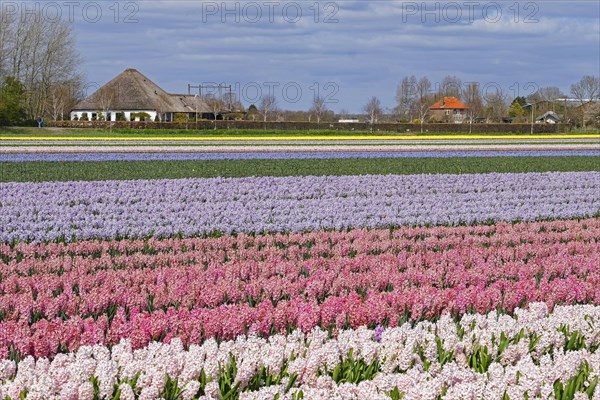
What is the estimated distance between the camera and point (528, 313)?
7.12 m

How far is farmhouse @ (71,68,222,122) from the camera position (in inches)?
3113

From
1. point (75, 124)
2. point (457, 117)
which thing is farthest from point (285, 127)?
point (457, 117)

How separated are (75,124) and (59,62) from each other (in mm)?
18962

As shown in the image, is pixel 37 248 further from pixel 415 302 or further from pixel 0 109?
pixel 0 109

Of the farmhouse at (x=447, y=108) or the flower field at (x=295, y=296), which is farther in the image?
the farmhouse at (x=447, y=108)

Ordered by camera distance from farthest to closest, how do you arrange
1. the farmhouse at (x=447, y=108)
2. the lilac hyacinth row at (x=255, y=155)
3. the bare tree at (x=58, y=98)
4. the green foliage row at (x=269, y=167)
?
the farmhouse at (x=447, y=108)
the bare tree at (x=58, y=98)
the lilac hyacinth row at (x=255, y=155)
the green foliage row at (x=269, y=167)

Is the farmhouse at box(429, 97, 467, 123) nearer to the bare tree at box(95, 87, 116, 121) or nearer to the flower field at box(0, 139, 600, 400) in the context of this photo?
the bare tree at box(95, 87, 116, 121)

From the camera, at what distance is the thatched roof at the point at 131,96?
3167 inches

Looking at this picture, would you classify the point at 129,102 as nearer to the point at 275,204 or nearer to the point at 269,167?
the point at 269,167

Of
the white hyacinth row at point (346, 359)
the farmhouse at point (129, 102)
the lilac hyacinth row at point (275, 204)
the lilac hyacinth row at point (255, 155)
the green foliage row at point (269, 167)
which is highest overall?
the farmhouse at point (129, 102)

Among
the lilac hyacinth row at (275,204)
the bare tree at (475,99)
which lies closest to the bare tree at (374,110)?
the bare tree at (475,99)

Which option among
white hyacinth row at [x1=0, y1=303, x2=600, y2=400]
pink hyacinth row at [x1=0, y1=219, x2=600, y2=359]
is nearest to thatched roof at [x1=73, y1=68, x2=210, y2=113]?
pink hyacinth row at [x1=0, y1=219, x2=600, y2=359]

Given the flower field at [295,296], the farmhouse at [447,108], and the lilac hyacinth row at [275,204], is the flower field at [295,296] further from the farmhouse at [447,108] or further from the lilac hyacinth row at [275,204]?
the farmhouse at [447,108]

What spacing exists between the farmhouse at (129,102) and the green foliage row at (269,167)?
51333mm
